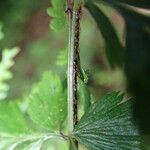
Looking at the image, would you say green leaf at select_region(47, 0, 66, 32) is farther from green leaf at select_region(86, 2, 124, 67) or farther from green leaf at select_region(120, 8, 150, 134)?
green leaf at select_region(120, 8, 150, 134)

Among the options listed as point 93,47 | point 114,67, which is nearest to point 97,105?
point 114,67

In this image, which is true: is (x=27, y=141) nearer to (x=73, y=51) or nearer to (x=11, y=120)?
(x=11, y=120)

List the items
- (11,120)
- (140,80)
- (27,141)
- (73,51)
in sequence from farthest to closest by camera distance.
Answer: (11,120), (27,141), (73,51), (140,80)

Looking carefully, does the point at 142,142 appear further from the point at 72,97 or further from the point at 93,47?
the point at 93,47

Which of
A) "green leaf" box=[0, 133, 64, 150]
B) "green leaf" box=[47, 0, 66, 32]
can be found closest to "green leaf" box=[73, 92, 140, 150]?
"green leaf" box=[0, 133, 64, 150]

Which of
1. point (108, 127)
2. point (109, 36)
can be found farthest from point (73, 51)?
point (109, 36)
